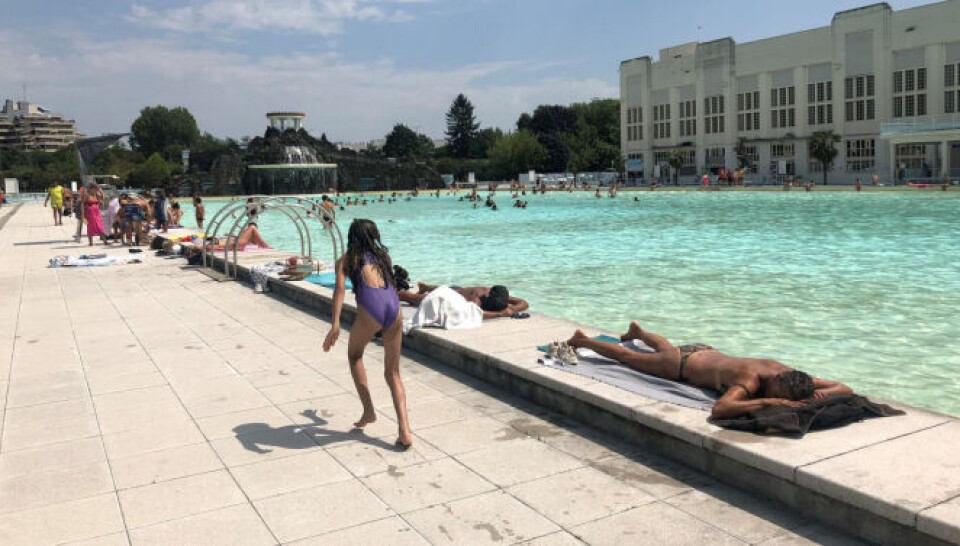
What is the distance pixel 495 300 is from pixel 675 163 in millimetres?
67525

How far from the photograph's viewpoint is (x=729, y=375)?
5.46 meters

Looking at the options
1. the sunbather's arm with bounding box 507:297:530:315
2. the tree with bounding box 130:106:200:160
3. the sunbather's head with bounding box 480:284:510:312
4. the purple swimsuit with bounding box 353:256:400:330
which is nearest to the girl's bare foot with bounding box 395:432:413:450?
the purple swimsuit with bounding box 353:256:400:330

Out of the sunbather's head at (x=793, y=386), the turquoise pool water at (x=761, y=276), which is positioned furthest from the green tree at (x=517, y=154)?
the sunbather's head at (x=793, y=386)

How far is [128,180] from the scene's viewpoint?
9212 cm

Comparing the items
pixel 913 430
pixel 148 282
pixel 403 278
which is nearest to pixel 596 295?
pixel 403 278

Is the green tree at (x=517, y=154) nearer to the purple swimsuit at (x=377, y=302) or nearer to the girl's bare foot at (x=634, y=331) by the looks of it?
the girl's bare foot at (x=634, y=331)

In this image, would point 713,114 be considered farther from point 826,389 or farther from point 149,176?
point 826,389

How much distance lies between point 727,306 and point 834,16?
58.6 meters

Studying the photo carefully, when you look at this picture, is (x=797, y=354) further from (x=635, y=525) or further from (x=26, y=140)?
(x=26, y=140)

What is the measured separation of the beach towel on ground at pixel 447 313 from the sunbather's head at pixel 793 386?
12.4ft

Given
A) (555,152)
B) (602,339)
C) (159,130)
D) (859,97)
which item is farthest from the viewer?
(159,130)

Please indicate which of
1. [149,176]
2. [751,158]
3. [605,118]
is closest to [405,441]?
[751,158]

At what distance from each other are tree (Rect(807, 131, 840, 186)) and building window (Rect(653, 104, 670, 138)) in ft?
62.8

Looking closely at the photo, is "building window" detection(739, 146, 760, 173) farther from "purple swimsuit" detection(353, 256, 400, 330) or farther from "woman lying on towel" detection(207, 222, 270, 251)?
"purple swimsuit" detection(353, 256, 400, 330)
